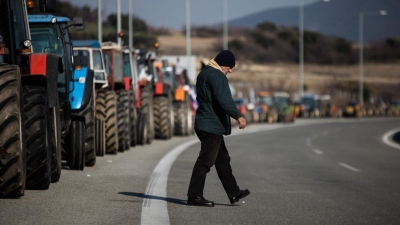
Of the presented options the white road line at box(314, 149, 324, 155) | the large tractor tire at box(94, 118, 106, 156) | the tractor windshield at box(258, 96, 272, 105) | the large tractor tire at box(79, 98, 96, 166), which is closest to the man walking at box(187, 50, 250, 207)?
the large tractor tire at box(79, 98, 96, 166)

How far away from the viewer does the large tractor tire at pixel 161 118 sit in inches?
1292

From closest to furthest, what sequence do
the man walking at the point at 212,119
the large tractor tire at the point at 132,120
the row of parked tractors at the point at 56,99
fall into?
the row of parked tractors at the point at 56,99 < the man walking at the point at 212,119 < the large tractor tire at the point at 132,120

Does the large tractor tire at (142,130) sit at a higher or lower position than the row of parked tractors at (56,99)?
lower

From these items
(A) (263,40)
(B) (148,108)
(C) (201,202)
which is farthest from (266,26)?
(C) (201,202)

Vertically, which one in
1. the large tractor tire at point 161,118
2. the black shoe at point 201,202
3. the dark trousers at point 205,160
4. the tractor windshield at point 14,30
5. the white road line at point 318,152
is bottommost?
the white road line at point 318,152

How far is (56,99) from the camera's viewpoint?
14.7m

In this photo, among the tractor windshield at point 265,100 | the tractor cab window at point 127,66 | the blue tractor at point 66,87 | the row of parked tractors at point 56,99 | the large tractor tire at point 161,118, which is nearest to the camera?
the row of parked tractors at point 56,99

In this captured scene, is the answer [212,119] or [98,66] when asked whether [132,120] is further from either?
[212,119]

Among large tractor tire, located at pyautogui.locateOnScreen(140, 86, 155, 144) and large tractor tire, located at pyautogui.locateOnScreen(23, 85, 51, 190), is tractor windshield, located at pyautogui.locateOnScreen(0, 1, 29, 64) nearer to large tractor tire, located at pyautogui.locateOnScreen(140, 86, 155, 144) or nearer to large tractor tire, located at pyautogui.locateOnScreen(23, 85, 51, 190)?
large tractor tire, located at pyautogui.locateOnScreen(23, 85, 51, 190)

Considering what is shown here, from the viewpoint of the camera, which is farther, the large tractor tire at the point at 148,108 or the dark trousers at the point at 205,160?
the large tractor tire at the point at 148,108

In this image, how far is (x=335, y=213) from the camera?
41.3ft

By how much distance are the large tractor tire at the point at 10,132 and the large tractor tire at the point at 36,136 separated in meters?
1.04

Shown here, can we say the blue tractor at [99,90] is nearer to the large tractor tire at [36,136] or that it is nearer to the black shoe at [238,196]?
the large tractor tire at [36,136]

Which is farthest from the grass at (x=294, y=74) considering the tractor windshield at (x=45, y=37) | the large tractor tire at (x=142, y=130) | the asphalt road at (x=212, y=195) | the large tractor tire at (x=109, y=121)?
the tractor windshield at (x=45, y=37)
